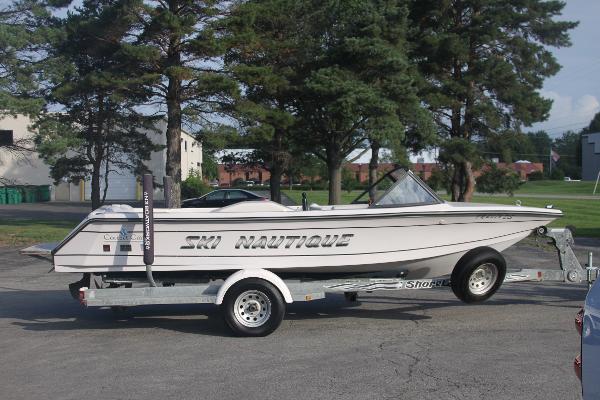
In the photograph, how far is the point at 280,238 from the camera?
8328 mm

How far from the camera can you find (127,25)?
23578mm

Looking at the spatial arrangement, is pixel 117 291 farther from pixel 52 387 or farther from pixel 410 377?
pixel 410 377

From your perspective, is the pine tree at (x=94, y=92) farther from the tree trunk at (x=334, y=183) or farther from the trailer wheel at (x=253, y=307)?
the trailer wheel at (x=253, y=307)

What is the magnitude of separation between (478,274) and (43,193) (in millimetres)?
53083

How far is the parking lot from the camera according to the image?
6.14 meters

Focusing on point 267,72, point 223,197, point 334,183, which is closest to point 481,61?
point 334,183

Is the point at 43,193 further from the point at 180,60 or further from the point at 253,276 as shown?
the point at 253,276

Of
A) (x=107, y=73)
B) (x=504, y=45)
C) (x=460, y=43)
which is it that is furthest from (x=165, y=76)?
(x=504, y=45)

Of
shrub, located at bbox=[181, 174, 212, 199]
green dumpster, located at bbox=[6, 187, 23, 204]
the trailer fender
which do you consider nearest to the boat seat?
the trailer fender

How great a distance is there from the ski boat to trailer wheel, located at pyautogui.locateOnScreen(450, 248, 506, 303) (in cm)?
21

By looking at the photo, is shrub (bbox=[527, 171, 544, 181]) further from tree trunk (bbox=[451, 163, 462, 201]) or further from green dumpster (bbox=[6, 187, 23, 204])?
green dumpster (bbox=[6, 187, 23, 204])

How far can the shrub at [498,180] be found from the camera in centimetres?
3269

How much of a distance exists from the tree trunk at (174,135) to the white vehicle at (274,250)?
644 inches

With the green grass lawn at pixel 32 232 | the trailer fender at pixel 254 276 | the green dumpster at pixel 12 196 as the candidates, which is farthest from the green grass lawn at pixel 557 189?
the trailer fender at pixel 254 276
